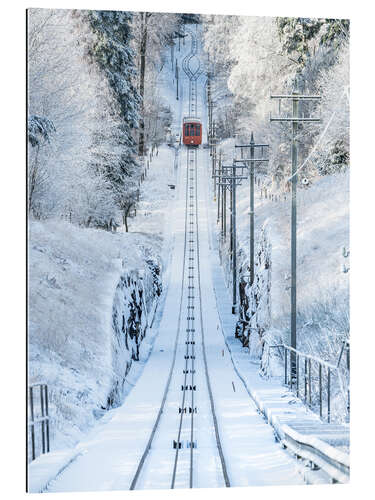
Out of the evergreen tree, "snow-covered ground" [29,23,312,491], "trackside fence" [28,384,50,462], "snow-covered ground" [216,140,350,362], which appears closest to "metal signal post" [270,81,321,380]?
"snow-covered ground" [216,140,350,362]

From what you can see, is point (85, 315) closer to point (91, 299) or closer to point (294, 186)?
point (91, 299)

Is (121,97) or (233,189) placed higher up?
(121,97)

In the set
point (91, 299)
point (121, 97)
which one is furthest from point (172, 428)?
point (121, 97)

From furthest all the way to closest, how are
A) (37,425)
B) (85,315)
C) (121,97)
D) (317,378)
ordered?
(85,315)
(121,97)
(317,378)
(37,425)

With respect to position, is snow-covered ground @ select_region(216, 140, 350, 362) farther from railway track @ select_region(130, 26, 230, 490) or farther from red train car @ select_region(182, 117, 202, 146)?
red train car @ select_region(182, 117, 202, 146)

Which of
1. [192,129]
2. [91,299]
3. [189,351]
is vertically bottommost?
[189,351]

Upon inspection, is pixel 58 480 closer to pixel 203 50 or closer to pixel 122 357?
pixel 122 357

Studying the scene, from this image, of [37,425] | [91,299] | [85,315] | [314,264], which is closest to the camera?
[37,425]

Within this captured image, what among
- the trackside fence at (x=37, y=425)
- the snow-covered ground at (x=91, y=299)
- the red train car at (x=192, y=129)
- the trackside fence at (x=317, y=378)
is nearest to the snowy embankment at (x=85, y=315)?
the snow-covered ground at (x=91, y=299)
